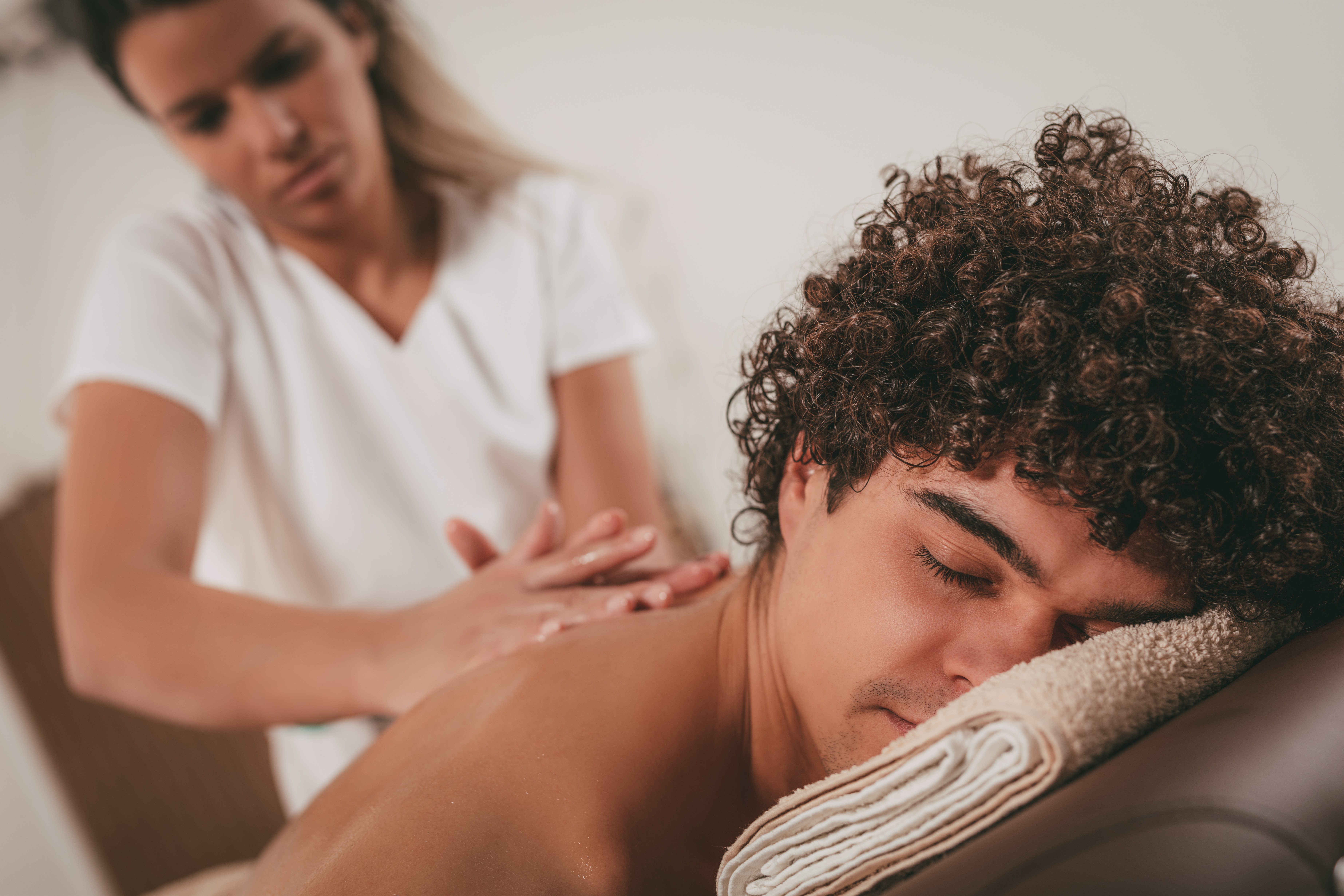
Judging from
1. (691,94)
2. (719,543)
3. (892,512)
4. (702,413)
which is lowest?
(719,543)

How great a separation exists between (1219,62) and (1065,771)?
1108mm

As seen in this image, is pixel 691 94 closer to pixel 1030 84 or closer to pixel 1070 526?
A: pixel 1030 84

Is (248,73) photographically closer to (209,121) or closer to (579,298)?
(209,121)

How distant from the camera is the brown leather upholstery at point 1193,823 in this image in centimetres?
48

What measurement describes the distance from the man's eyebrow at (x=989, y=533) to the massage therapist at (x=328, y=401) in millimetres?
387

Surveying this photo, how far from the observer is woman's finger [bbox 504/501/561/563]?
1.16 metres

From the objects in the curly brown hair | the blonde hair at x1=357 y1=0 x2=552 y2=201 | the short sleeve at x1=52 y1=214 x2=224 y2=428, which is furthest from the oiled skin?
the blonde hair at x1=357 y1=0 x2=552 y2=201

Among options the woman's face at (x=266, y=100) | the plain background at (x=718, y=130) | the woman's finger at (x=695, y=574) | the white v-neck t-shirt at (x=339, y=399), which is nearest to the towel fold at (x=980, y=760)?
the woman's finger at (x=695, y=574)

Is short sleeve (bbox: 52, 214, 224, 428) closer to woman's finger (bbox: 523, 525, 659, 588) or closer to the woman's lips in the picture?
the woman's lips

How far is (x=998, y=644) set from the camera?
0.80 meters

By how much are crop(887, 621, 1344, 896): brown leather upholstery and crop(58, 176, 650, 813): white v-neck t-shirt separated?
1103mm

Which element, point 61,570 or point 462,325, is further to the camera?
point 462,325

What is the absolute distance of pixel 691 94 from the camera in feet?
6.75

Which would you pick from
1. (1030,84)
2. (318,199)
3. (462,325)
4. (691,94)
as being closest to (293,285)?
(318,199)
